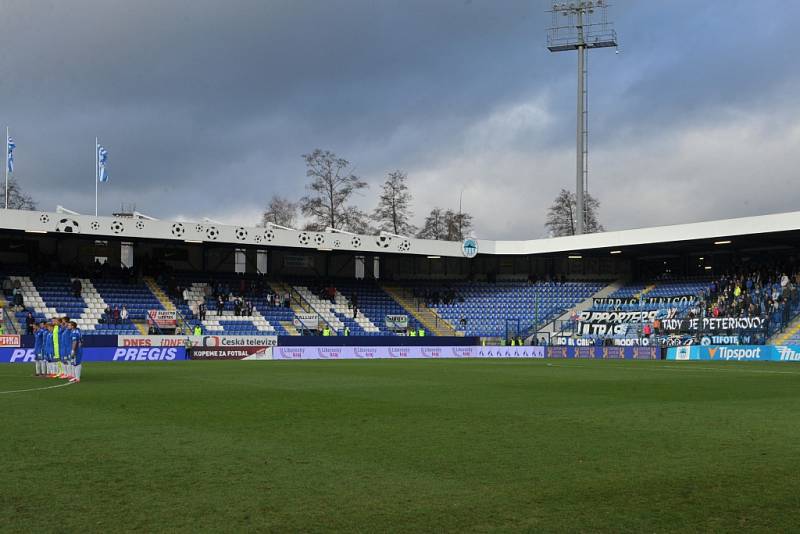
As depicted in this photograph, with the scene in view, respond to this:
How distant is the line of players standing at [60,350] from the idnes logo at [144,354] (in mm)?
17253

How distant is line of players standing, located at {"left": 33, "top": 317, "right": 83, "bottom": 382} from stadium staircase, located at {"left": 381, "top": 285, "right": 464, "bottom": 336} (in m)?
37.9

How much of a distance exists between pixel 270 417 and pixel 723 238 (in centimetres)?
4420

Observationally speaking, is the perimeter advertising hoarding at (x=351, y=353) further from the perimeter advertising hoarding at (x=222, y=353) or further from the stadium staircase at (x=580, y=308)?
the stadium staircase at (x=580, y=308)

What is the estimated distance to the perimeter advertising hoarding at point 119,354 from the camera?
3956cm

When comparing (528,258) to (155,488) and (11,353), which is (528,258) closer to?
(11,353)

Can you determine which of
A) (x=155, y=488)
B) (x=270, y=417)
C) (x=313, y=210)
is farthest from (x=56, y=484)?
(x=313, y=210)

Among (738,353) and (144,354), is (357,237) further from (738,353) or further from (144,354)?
(738,353)

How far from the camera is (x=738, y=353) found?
4481cm

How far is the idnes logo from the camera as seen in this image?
4272cm

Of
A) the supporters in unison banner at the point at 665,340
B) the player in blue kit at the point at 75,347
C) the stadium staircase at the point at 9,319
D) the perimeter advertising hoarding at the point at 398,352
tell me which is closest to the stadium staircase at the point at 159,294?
the stadium staircase at the point at 9,319

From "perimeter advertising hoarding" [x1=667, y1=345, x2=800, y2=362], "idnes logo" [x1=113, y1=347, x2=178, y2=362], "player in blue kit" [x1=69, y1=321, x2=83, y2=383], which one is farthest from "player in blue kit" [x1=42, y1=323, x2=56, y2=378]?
"perimeter advertising hoarding" [x1=667, y1=345, x2=800, y2=362]

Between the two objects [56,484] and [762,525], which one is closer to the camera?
[762,525]

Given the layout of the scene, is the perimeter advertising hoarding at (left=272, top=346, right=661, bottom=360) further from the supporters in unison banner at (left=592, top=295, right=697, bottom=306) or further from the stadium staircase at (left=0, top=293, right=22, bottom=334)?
the stadium staircase at (left=0, top=293, right=22, bottom=334)

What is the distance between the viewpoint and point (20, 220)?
4722 centimetres
